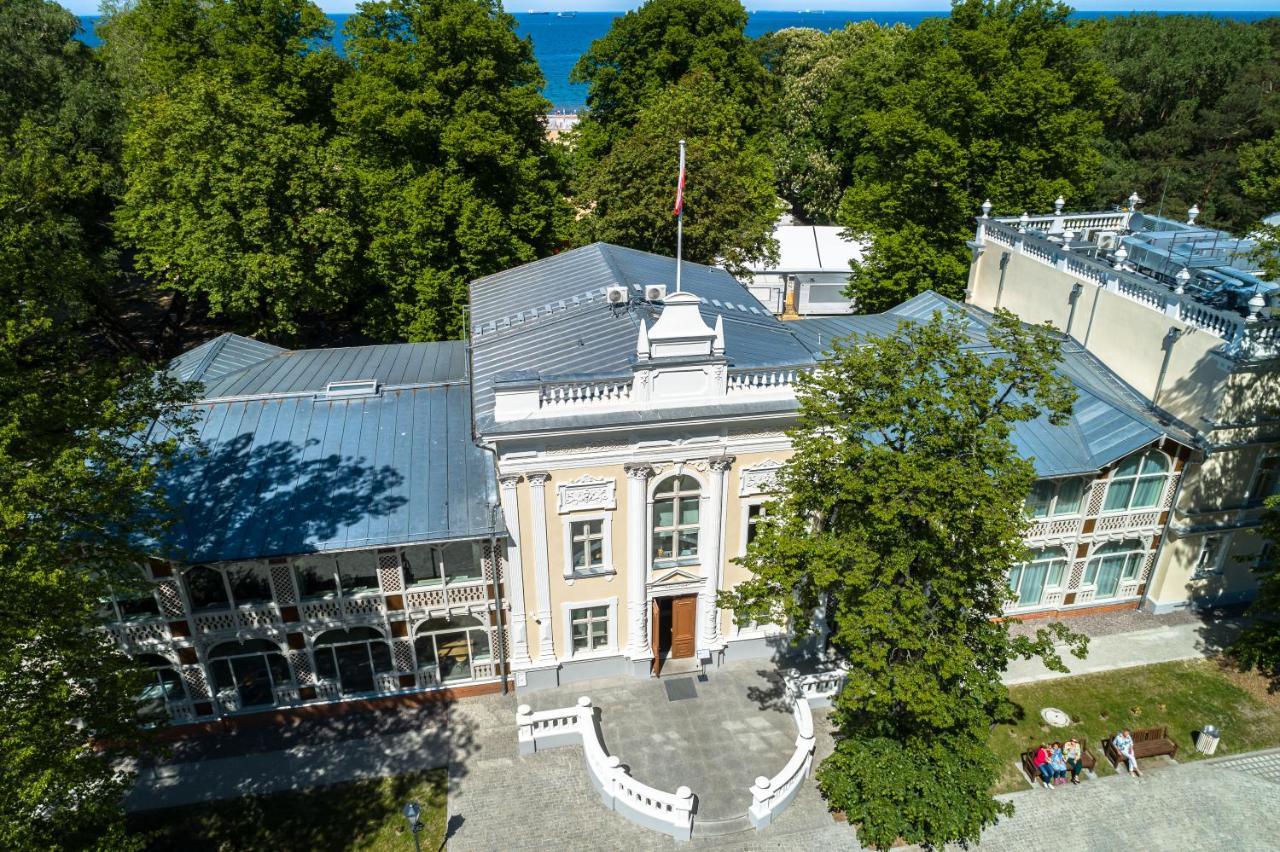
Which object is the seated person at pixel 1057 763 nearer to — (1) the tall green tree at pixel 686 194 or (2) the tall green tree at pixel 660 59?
(1) the tall green tree at pixel 686 194

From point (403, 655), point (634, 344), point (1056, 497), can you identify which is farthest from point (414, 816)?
point (1056, 497)

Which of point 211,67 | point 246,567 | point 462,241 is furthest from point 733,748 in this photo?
point 211,67

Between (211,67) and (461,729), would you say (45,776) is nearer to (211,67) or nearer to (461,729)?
(461,729)

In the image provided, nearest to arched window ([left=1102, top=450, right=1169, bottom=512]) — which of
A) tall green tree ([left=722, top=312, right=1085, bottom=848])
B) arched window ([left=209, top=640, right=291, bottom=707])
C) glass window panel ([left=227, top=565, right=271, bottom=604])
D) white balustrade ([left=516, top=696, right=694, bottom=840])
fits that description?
tall green tree ([left=722, top=312, right=1085, bottom=848])

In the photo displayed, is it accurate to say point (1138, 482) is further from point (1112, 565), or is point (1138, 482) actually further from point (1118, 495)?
point (1112, 565)

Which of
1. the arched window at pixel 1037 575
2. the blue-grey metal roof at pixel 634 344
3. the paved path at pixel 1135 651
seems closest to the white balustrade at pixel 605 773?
the blue-grey metal roof at pixel 634 344
